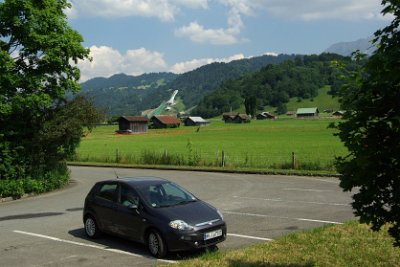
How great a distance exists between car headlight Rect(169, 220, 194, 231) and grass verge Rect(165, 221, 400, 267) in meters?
0.66

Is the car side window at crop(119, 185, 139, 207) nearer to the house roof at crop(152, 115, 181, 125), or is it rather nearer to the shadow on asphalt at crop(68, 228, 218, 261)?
the shadow on asphalt at crop(68, 228, 218, 261)

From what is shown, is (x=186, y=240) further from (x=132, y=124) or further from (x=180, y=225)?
(x=132, y=124)

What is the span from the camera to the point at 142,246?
1054 centimetres

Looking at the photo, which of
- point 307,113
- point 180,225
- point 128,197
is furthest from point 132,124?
point 180,225

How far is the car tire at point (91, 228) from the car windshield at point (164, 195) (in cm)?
185

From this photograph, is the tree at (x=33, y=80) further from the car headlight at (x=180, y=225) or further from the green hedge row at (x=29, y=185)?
the car headlight at (x=180, y=225)

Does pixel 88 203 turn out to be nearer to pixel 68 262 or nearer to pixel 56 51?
pixel 68 262

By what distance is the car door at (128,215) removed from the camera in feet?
32.8

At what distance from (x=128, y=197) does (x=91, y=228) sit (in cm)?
165

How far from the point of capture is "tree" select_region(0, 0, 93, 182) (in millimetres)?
20188

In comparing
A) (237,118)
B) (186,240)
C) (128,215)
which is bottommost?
(186,240)

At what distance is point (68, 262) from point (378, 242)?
6204 mm

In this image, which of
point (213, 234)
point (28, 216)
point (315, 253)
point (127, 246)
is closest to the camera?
point (315, 253)

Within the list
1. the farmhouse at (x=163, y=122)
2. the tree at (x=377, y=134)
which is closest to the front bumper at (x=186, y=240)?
the tree at (x=377, y=134)
